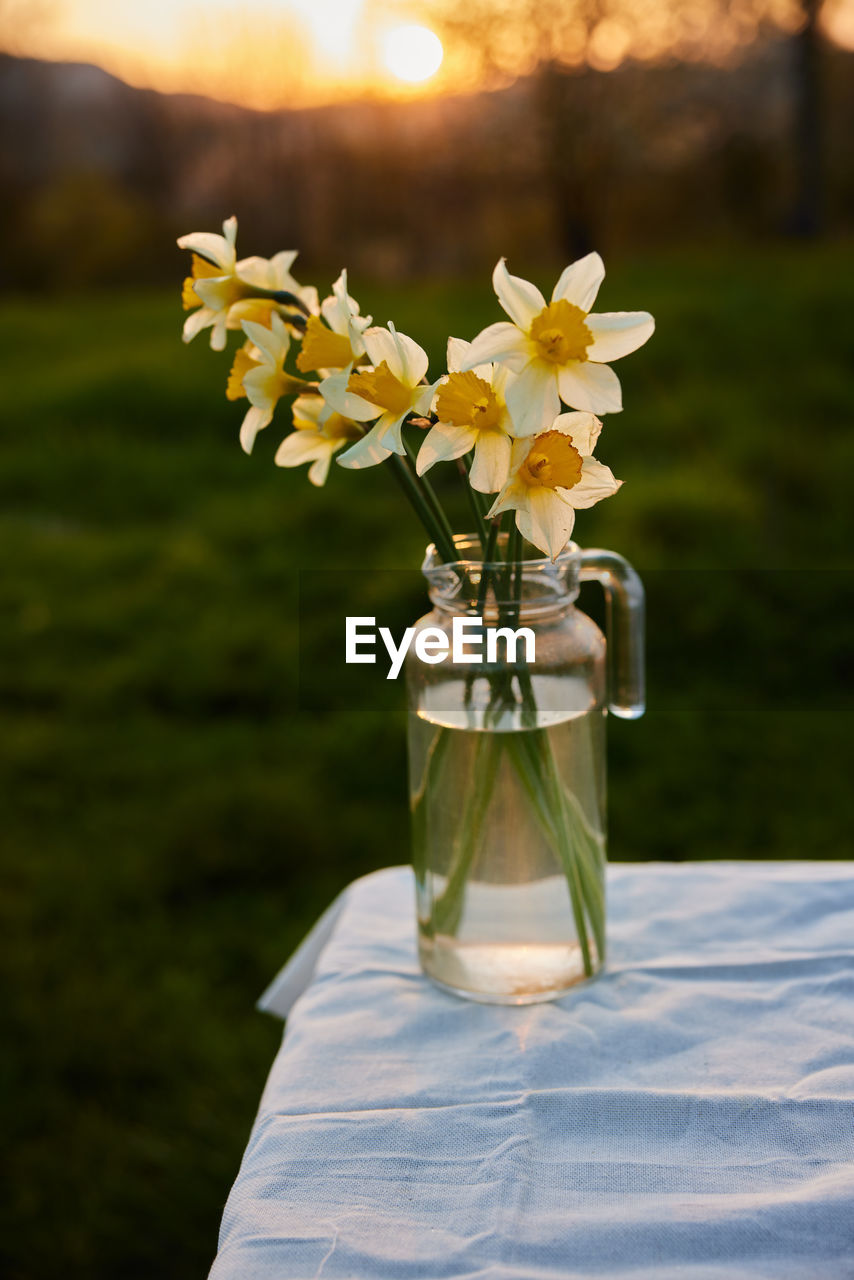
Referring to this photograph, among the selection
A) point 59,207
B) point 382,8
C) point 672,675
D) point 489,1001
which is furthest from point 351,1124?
point 59,207

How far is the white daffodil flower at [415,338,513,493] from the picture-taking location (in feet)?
1.96

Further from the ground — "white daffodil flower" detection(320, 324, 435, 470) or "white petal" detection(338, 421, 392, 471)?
"white daffodil flower" detection(320, 324, 435, 470)

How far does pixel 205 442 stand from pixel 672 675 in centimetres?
Answer: 213

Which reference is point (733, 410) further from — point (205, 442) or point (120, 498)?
point (120, 498)

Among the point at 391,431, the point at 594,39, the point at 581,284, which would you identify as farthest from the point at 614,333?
the point at 594,39

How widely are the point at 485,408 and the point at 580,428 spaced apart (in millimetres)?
58

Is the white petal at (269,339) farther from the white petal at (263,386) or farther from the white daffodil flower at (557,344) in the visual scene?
the white daffodil flower at (557,344)

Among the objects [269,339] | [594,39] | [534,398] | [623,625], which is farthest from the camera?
[594,39]

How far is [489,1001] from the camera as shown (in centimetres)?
76

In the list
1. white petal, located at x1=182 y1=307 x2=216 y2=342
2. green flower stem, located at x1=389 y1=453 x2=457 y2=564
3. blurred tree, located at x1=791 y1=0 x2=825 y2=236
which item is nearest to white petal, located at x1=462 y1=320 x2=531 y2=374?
green flower stem, located at x1=389 y1=453 x2=457 y2=564

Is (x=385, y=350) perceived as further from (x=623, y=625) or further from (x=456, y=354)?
(x=623, y=625)

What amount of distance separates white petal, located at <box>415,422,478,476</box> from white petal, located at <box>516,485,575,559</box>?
0.15 ft

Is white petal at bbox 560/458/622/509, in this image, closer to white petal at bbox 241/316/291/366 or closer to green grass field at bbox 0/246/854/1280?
white petal at bbox 241/316/291/366

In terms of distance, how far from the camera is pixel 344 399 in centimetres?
62
